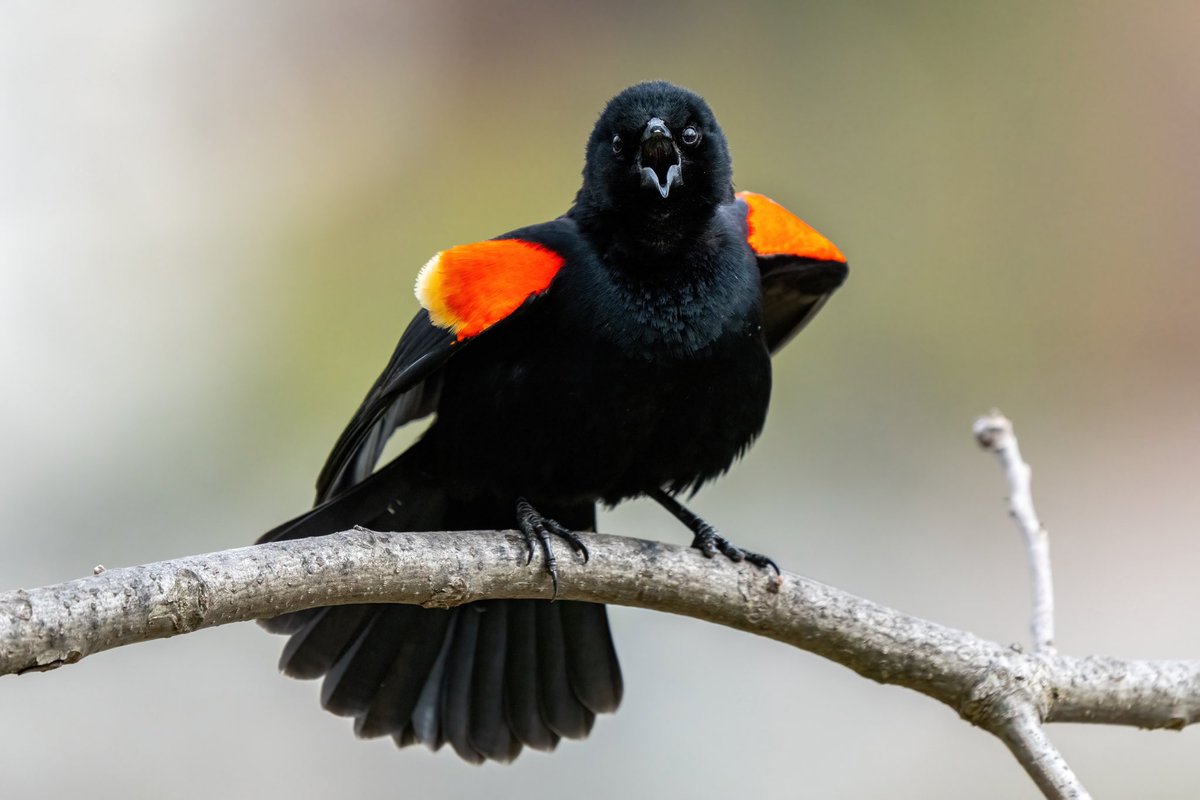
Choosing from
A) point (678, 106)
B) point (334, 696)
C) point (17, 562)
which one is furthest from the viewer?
point (17, 562)

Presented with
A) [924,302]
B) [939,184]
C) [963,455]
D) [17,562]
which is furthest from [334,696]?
[939,184]

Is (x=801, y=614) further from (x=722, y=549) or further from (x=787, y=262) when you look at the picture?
(x=787, y=262)

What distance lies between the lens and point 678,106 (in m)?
3.27

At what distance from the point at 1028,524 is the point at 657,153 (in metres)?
1.31

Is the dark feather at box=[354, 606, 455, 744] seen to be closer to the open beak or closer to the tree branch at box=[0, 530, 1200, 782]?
the tree branch at box=[0, 530, 1200, 782]

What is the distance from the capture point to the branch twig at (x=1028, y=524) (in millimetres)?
2959

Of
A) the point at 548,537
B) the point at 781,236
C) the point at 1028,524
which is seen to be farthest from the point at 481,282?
the point at 1028,524

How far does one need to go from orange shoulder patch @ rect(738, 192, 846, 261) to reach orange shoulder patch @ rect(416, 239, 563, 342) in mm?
658

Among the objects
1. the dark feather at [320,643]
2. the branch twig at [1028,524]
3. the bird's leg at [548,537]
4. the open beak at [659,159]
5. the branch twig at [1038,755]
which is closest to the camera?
the branch twig at [1038,755]

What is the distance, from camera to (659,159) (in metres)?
3.24

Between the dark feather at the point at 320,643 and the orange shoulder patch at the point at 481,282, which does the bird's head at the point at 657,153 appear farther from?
the dark feather at the point at 320,643

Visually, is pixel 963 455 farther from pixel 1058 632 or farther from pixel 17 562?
pixel 17 562

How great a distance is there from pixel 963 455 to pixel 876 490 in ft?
1.79

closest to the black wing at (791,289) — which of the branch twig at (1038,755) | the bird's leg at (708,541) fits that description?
the bird's leg at (708,541)
